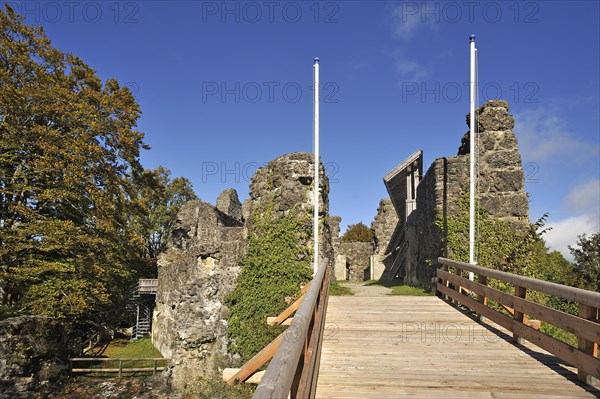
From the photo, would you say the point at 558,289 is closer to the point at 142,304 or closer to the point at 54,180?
the point at 54,180

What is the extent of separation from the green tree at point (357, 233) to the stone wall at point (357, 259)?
78.4 ft

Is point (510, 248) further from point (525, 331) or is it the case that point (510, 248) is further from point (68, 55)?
point (68, 55)

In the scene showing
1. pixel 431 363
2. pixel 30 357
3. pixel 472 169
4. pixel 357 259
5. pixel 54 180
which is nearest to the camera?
pixel 431 363

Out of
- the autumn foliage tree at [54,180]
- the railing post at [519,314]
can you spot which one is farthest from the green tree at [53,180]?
the railing post at [519,314]

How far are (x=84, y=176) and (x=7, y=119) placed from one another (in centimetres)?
362

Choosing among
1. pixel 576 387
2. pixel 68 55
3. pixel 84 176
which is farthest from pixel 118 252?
pixel 576 387

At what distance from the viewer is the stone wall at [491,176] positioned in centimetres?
996

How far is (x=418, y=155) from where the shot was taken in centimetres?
1581

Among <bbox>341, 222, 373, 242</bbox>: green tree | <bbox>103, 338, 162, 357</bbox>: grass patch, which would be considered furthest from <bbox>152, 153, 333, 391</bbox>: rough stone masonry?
<bbox>341, 222, 373, 242</bbox>: green tree

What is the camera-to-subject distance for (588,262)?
21.7m

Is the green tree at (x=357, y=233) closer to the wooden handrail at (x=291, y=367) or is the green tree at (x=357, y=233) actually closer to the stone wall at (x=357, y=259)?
the stone wall at (x=357, y=259)

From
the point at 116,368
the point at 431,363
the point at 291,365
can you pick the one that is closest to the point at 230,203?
the point at 116,368

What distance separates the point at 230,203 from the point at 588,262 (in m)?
24.7

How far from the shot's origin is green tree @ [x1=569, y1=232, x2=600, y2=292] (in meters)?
20.7
